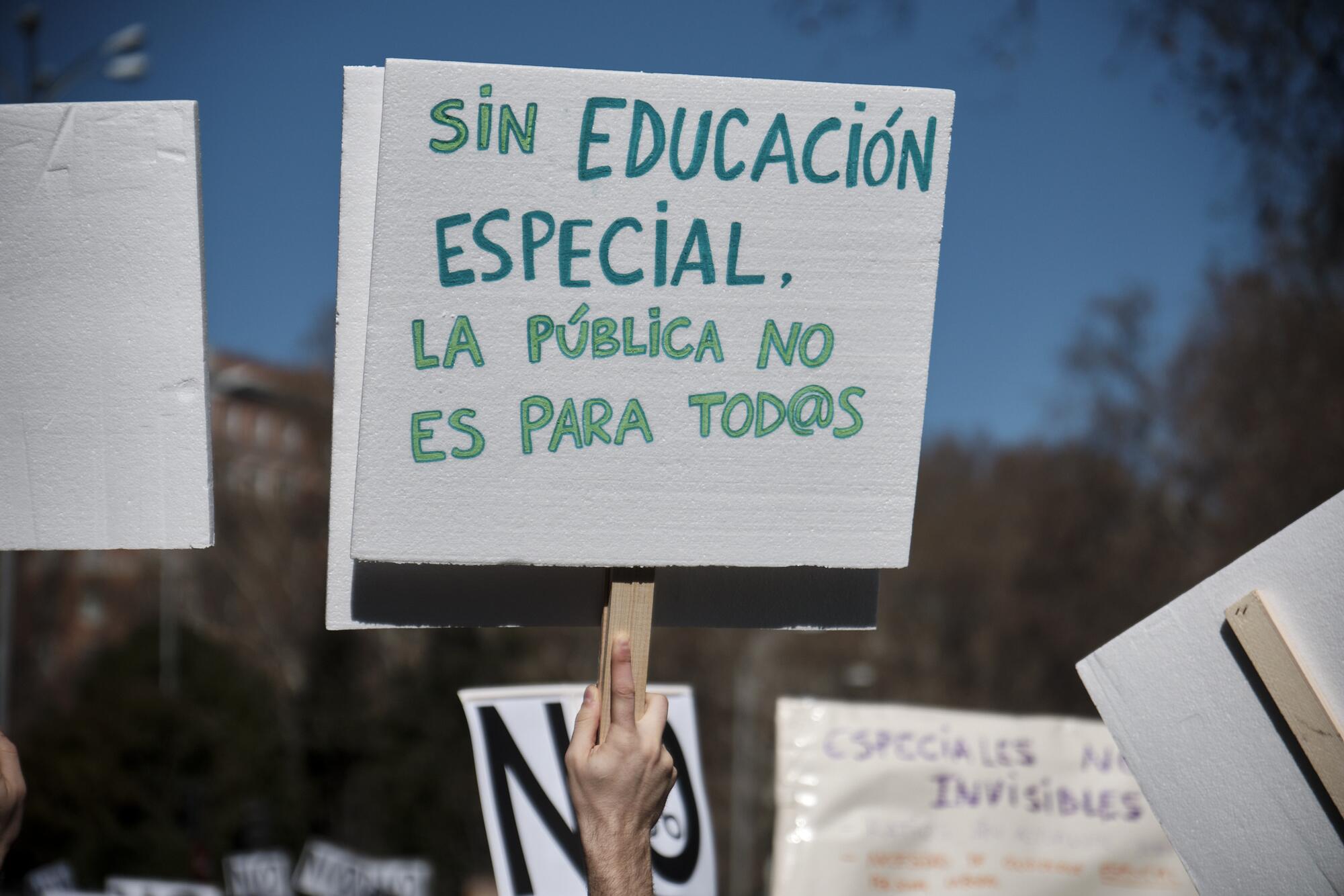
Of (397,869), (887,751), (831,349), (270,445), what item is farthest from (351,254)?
(270,445)

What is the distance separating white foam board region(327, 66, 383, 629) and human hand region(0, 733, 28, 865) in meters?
0.46

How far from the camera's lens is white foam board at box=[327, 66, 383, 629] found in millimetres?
1883

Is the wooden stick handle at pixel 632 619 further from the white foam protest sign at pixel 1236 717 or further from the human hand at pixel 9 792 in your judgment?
the human hand at pixel 9 792

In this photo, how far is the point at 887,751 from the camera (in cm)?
401

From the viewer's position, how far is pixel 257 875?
8281mm

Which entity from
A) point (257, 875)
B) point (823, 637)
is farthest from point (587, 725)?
point (823, 637)

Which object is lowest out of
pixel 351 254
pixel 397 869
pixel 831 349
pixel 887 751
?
pixel 397 869

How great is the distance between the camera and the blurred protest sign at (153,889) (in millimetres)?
5383

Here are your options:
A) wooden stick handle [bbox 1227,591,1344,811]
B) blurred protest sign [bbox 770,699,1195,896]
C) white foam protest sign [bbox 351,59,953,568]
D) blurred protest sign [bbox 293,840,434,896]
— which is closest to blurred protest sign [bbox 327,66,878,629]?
white foam protest sign [bbox 351,59,953,568]

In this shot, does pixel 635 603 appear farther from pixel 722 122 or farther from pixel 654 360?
pixel 722 122

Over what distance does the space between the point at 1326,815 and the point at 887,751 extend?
226 centimetres

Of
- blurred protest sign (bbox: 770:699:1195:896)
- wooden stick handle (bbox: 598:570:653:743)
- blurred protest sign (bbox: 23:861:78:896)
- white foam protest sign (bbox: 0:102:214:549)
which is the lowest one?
blurred protest sign (bbox: 23:861:78:896)

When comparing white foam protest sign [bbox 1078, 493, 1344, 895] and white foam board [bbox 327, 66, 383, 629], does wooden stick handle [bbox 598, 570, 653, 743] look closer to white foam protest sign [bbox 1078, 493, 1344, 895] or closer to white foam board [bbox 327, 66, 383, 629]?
white foam board [bbox 327, 66, 383, 629]

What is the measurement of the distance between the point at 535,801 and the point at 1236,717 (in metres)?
1.38
